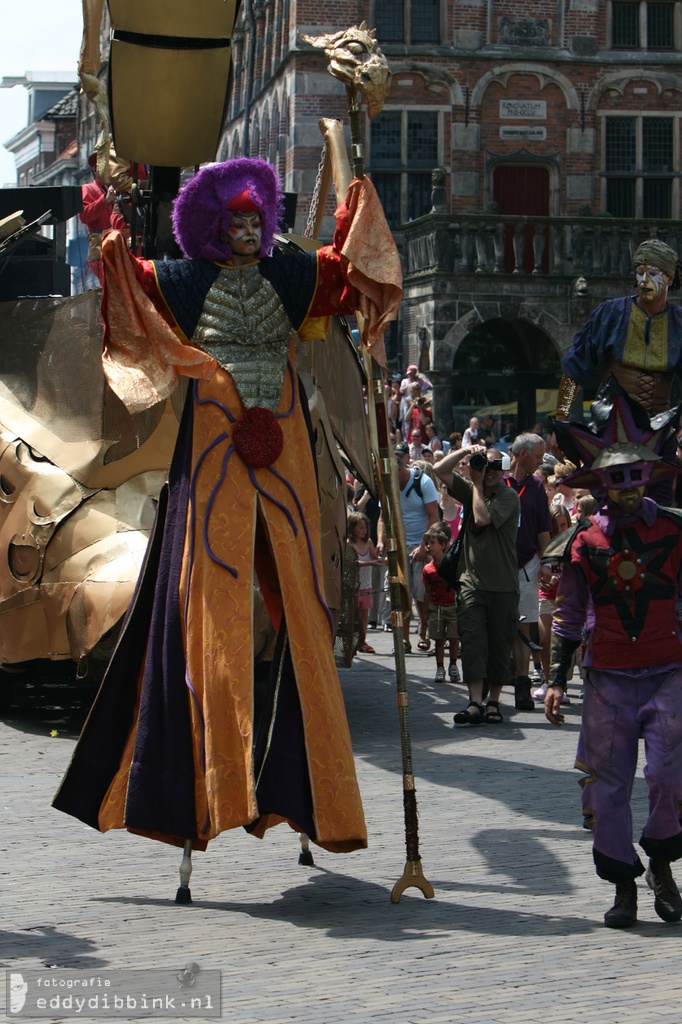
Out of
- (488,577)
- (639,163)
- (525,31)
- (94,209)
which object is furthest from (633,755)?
(639,163)

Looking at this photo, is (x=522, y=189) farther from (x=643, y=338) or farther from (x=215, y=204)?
(x=215, y=204)

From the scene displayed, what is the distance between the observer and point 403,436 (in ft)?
69.9

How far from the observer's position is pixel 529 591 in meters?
11.5

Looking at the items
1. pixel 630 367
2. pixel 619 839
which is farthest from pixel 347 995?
pixel 630 367

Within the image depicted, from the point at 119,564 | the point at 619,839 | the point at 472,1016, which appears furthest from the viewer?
the point at 119,564

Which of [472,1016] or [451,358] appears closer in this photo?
[472,1016]

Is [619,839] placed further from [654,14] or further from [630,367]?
[654,14]

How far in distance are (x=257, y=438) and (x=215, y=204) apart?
81 centimetres

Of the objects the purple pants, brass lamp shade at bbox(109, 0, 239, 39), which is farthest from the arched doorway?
the purple pants

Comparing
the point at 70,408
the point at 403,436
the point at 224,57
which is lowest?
the point at 403,436

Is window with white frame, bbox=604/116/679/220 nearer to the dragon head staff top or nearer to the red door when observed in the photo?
the red door

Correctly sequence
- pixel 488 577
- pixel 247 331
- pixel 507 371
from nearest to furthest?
1. pixel 247 331
2. pixel 488 577
3. pixel 507 371

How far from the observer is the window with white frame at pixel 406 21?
106 ft

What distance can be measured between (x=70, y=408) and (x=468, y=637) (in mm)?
2657
